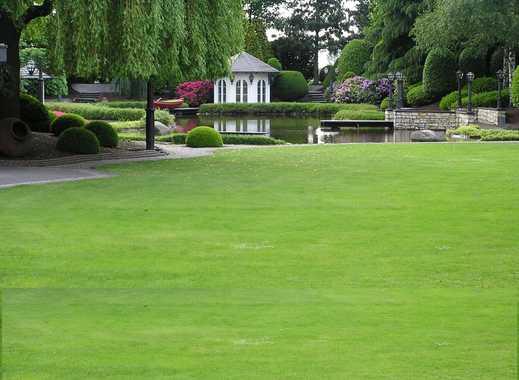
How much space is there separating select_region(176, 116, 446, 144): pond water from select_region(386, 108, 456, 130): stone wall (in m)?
2.03

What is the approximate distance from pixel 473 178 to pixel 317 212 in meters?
6.57

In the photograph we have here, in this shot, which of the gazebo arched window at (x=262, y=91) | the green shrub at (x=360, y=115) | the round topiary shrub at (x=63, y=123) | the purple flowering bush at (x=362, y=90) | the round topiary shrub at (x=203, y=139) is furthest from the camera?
the gazebo arched window at (x=262, y=91)

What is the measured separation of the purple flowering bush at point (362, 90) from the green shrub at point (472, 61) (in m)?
7.89

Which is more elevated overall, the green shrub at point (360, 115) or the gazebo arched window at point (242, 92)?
the gazebo arched window at point (242, 92)

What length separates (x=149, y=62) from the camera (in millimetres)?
23844

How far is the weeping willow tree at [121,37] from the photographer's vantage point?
23625 mm

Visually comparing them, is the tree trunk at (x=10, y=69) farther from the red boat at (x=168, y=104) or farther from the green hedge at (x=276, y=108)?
the red boat at (x=168, y=104)

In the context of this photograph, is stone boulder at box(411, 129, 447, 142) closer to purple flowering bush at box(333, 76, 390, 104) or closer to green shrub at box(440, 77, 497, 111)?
green shrub at box(440, 77, 497, 111)

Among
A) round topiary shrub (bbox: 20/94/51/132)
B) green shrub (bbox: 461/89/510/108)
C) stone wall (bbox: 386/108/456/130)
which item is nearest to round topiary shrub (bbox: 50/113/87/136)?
round topiary shrub (bbox: 20/94/51/132)

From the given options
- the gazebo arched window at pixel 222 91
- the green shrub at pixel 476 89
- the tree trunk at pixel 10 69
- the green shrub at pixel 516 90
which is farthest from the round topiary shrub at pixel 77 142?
the gazebo arched window at pixel 222 91

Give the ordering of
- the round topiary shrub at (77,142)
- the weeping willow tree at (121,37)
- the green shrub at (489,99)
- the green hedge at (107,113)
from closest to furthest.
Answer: the weeping willow tree at (121,37) → the round topiary shrub at (77,142) → the green shrub at (489,99) → the green hedge at (107,113)

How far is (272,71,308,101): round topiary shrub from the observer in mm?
74262

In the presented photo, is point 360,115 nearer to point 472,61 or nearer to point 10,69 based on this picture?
point 472,61

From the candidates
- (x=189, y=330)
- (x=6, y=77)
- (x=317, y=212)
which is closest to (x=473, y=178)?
(x=317, y=212)
